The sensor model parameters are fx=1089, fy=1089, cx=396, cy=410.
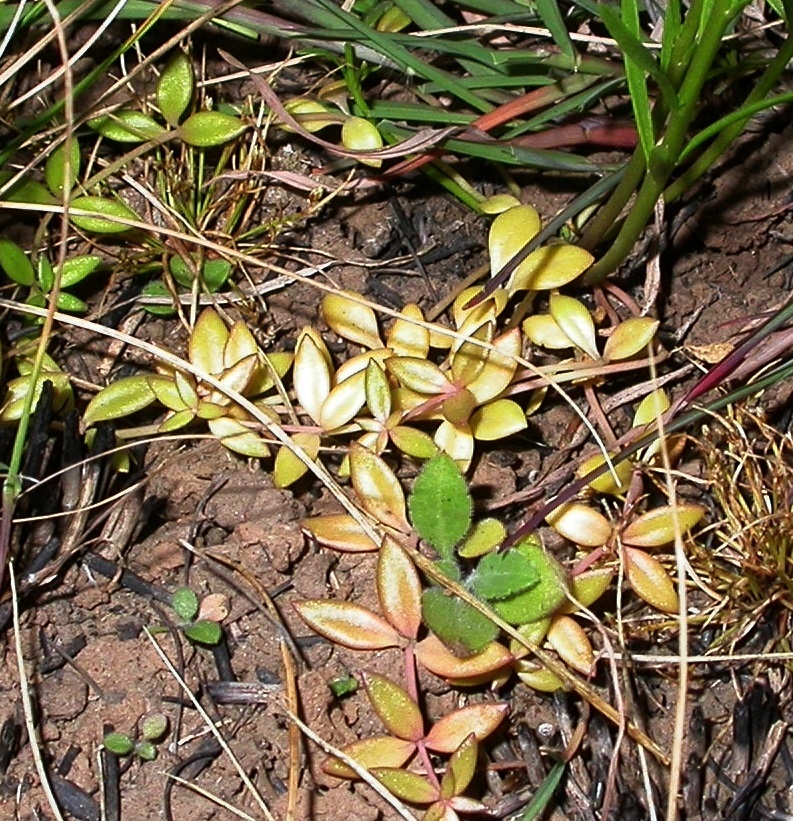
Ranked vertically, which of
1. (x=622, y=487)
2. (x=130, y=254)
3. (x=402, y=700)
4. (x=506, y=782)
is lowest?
(x=506, y=782)

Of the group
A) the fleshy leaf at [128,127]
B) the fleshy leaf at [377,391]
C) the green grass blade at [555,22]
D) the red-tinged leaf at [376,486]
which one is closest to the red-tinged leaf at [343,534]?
the red-tinged leaf at [376,486]

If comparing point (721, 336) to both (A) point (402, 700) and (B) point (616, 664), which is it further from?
(A) point (402, 700)

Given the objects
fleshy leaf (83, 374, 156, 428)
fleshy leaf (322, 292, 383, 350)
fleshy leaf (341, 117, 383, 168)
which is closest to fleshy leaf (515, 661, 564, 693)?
fleshy leaf (322, 292, 383, 350)

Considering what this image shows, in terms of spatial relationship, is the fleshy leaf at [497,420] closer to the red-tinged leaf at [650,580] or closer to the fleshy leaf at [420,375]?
the fleshy leaf at [420,375]

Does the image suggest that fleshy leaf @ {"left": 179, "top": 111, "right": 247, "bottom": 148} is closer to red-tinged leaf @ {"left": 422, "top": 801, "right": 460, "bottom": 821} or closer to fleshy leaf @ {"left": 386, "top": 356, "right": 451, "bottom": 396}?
fleshy leaf @ {"left": 386, "top": 356, "right": 451, "bottom": 396}

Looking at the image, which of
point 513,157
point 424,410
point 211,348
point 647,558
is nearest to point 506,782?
point 647,558
